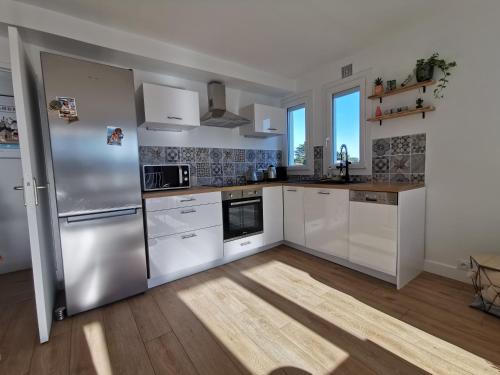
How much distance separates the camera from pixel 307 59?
9.56 ft

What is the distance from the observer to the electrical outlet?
2.04 meters

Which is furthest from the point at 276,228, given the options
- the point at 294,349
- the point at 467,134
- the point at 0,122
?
the point at 0,122

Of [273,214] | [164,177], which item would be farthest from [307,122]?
[164,177]

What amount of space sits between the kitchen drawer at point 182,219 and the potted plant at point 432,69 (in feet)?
7.53

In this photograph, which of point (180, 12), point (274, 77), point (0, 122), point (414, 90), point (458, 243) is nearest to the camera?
point (180, 12)

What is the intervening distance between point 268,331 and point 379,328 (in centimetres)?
73

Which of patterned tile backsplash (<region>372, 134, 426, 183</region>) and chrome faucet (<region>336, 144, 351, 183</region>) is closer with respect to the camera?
patterned tile backsplash (<region>372, 134, 426, 183</region>)

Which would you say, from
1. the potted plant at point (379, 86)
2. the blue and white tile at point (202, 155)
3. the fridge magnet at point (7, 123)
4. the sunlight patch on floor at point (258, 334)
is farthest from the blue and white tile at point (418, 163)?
the fridge magnet at point (7, 123)

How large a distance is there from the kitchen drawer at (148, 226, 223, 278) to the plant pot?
7.97 ft

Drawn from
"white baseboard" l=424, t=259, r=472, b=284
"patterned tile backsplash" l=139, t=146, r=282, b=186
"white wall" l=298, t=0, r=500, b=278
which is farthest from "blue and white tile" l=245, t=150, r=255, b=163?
"white baseboard" l=424, t=259, r=472, b=284

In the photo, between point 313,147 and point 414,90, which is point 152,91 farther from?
point 414,90

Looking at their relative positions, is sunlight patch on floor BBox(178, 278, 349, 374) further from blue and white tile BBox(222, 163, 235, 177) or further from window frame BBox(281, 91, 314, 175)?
window frame BBox(281, 91, 314, 175)

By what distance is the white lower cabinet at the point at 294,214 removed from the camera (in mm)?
2876

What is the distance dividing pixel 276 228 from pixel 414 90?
2.11m
